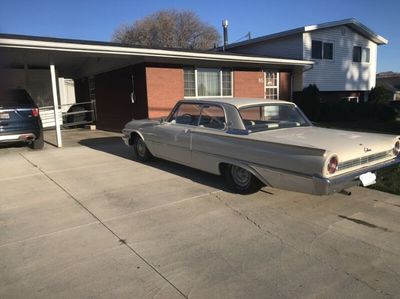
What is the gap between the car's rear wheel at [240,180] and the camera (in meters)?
5.27

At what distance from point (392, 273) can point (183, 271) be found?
1844 millimetres

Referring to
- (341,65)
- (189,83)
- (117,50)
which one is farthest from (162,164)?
(341,65)

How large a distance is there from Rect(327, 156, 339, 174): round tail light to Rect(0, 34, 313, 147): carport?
446 centimetres

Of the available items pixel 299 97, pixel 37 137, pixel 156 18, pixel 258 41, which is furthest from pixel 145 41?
pixel 37 137

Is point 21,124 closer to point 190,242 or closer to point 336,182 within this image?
point 190,242

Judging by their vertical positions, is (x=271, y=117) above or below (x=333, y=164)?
above

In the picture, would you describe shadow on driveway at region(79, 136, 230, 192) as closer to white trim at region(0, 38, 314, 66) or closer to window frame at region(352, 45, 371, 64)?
white trim at region(0, 38, 314, 66)

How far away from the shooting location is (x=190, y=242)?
3.88 meters

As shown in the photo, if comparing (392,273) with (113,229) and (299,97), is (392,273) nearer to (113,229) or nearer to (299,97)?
(113,229)

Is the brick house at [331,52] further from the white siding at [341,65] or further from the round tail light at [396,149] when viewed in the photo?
the round tail light at [396,149]

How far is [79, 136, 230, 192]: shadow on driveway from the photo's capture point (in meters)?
6.31

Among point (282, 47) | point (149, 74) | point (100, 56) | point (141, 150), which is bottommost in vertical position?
point (141, 150)

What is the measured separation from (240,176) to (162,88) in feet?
27.6

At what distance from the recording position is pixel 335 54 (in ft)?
66.1
